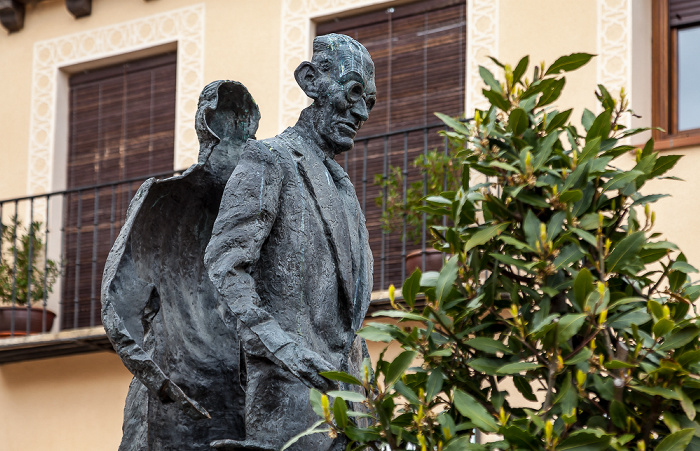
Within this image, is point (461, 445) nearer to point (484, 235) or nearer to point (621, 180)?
point (484, 235)

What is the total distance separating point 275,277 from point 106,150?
9.51m

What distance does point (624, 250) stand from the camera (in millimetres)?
4332

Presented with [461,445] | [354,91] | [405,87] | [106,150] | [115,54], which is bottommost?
[461,445]

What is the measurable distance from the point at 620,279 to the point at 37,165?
10319mm

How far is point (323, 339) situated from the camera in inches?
186

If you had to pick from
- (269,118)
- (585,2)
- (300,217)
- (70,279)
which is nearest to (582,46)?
(585,2)

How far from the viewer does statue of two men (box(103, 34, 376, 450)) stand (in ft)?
15.0

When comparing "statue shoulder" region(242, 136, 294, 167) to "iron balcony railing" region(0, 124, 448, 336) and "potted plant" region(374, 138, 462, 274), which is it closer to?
"potted plant" region(374, 138, 462, 274)

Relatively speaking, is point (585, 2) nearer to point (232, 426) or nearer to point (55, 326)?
point (55, 326)

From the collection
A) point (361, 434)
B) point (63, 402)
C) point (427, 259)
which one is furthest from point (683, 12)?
point (361, 434)

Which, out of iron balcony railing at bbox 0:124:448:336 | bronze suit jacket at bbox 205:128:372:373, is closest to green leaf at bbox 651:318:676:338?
bronze suit jacket at bbox 205:128:372:373

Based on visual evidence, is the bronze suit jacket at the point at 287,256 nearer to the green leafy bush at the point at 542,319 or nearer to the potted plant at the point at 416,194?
the green leafy bush at the point at 542,319

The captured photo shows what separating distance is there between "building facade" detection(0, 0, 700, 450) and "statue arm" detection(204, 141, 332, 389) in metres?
6.59

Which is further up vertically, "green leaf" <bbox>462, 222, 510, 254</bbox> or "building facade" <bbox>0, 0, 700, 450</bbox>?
"building facade" <bbox>0, 0, 700, 450</bbox>
